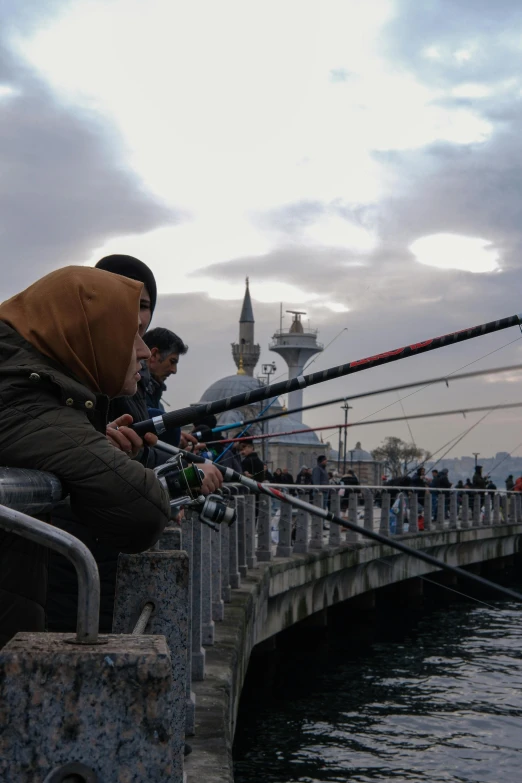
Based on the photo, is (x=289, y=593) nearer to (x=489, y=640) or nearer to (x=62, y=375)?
(x=489, y=640)

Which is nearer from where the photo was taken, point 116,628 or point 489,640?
point 116,628

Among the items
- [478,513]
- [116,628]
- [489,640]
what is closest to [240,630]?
[116,628]

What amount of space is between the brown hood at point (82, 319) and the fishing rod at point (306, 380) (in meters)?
1.50

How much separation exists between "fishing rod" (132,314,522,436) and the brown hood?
4.92 feet

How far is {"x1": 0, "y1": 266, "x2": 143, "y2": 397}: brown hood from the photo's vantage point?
1734 millimetres

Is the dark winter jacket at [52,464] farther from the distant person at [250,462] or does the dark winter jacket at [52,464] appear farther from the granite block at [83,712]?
the distant person at [250,462]

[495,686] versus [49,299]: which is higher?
[49,299]

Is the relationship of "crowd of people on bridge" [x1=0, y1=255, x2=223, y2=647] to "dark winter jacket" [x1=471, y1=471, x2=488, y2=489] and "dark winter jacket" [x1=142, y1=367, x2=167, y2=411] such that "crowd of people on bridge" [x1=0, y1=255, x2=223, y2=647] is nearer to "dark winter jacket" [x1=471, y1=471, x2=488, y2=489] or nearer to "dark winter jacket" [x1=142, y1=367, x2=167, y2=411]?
"dark winter jacket" [x1=142, y1=367, x2=167, y2=411]

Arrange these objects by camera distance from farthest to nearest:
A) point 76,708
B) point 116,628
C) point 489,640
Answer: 1. point 489,640
2. point 116,628
3. point 76,708

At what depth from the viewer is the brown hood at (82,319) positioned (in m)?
1.73

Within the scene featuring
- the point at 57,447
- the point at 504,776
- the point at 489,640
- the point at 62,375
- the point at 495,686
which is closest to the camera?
the point at 57,447

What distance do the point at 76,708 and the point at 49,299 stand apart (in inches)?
31.8

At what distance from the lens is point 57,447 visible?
1622 millimetres

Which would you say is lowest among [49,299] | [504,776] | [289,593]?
[504,776]
